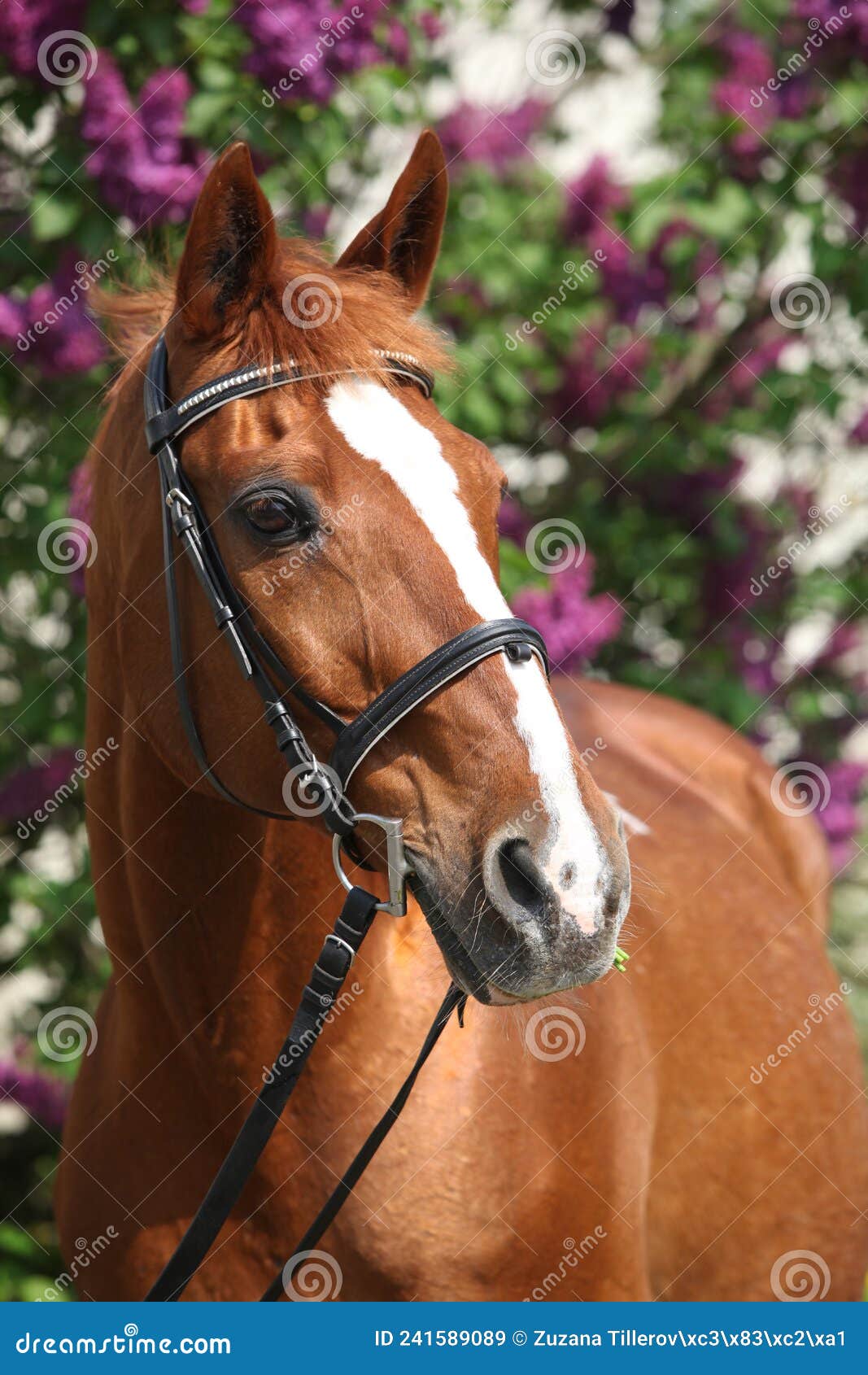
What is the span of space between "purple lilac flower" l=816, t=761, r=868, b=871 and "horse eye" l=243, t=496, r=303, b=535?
3458mm

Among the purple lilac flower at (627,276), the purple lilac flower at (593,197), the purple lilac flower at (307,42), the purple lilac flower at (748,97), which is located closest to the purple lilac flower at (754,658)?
the purple lilac flower at (627,276)

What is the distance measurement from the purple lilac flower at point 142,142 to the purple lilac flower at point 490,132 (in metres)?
1.22

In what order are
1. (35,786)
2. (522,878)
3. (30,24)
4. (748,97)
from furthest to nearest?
(748,97), (35,786), (30,24), (522,878)

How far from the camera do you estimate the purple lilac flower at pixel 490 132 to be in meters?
4.08

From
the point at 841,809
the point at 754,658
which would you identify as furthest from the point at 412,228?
the point at 841,809

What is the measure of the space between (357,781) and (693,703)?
306cm

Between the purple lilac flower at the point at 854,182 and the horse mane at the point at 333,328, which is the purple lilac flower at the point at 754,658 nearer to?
the purple lilac flower at the point at 854,182

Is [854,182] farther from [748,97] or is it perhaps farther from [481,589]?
[481,589]

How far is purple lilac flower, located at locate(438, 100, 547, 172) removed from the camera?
408 cm

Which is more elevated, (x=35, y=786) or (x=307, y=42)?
(x=307, y=42)

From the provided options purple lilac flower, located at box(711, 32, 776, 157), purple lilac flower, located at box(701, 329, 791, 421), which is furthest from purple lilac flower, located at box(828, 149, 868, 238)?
purple lilac flower, located at box(701, 329, 791, 421)

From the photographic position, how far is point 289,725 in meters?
1.60

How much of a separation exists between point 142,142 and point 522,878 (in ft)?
7.80

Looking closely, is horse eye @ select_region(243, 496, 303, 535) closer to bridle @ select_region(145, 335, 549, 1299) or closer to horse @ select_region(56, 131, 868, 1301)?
horse @ select_region(56, 131, 868, 1301)
